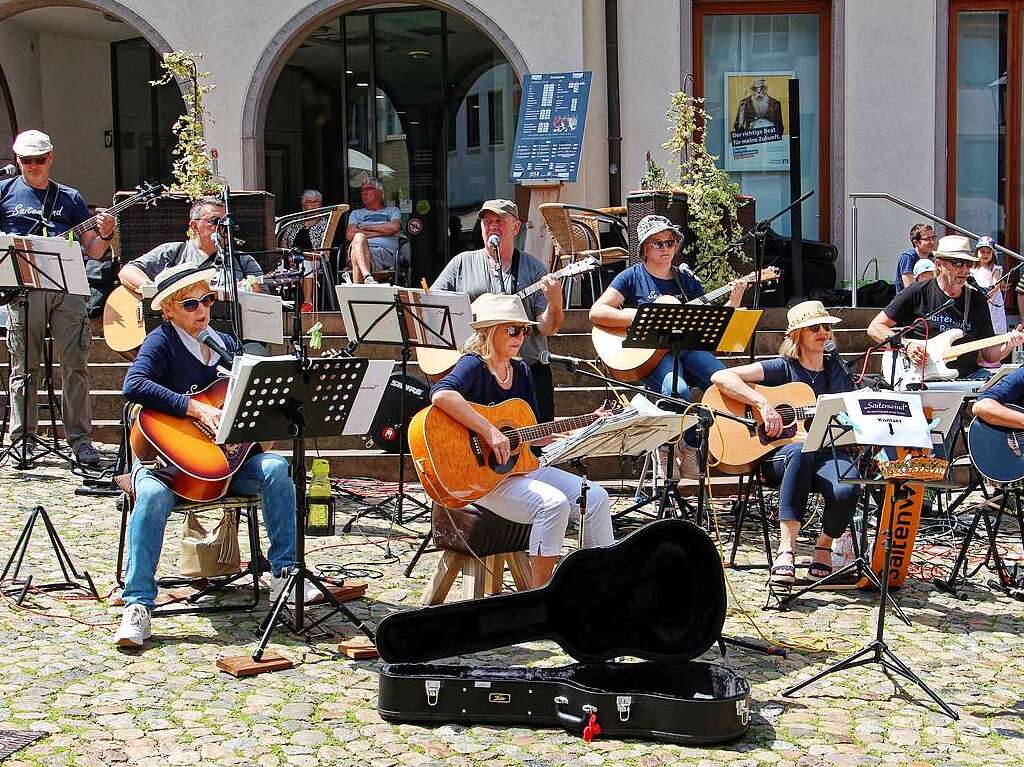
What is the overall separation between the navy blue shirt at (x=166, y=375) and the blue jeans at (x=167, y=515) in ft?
1.07

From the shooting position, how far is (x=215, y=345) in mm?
6863

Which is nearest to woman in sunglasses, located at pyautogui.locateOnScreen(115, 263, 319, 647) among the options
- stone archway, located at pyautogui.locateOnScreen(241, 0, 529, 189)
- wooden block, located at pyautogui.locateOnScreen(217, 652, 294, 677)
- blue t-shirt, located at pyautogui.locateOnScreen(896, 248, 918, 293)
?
wooden block, located at pyautogui.locateOnScreen(217, 652, 294, 677)

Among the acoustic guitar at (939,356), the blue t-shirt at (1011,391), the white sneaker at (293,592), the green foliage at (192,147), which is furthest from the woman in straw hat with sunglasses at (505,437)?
the green foliage at (192,147)

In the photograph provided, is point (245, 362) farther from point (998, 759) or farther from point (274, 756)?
point (998, 759)

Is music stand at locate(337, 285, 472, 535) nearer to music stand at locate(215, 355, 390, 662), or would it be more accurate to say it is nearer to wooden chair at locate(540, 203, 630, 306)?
music stand at locate(215, 355, 390, 662)

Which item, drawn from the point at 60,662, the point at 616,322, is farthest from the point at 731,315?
the point at 60,662

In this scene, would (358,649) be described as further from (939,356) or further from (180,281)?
(939,356)

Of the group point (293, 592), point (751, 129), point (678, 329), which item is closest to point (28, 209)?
point (293, 592)

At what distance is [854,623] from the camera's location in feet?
22.1

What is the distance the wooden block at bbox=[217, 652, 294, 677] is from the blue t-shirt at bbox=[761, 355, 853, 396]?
3.23m

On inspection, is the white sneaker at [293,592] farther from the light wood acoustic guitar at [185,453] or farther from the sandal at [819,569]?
the sandal at [819,569]

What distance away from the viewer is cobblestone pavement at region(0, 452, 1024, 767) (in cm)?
498

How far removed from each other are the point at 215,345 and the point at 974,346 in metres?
5.01

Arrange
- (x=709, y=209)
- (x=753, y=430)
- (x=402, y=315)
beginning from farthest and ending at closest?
(x=709, y=209) → (x=402, y=315) → (x=753, y=430)
